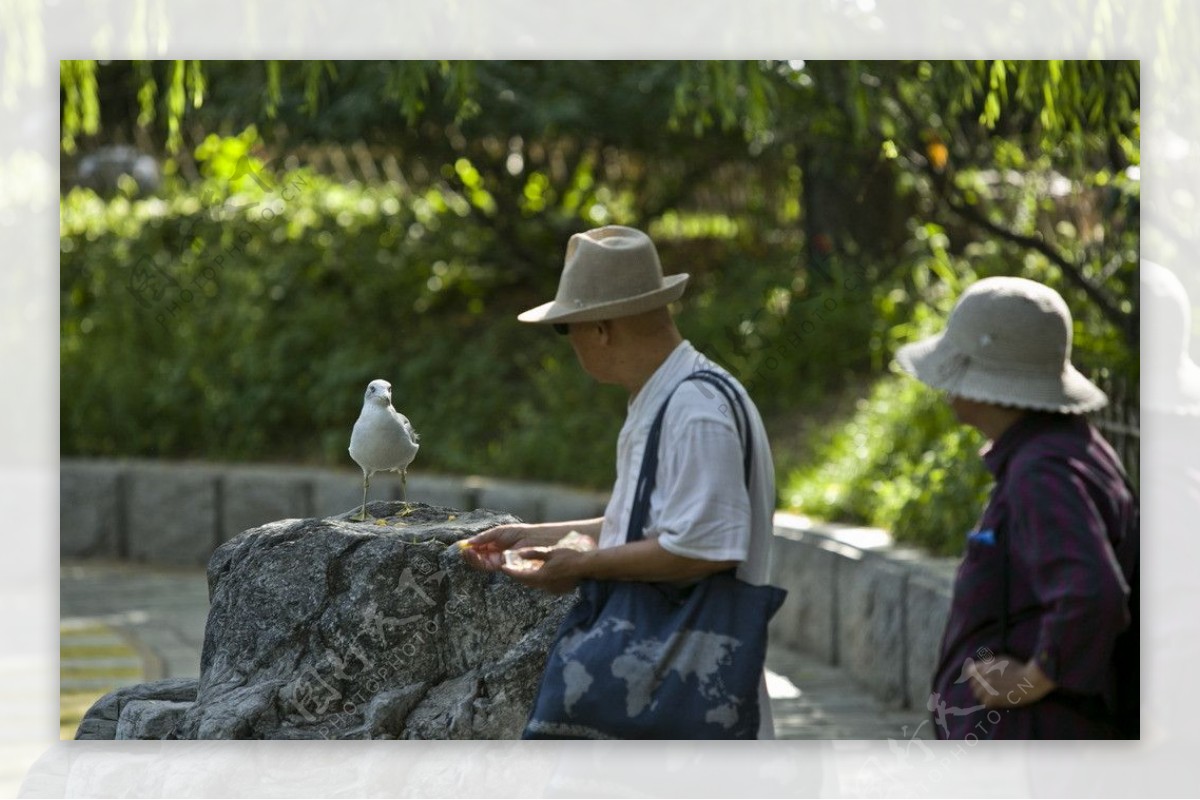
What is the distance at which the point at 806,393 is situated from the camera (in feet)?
26.6

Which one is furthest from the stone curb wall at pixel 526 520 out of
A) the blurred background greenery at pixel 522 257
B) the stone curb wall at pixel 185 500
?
the blurred background greenery at pixel 522 257

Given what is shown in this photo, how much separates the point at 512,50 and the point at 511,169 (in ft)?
12.0

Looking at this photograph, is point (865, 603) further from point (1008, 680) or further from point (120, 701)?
point (1008, 680)

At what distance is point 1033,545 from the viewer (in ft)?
8.64

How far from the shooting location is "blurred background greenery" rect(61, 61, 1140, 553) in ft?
23.0

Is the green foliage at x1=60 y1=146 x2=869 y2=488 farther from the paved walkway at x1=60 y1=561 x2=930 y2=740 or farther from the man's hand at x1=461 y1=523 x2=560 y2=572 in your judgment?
the man's hand at x1=461 y1=523 x2=560 y2=572

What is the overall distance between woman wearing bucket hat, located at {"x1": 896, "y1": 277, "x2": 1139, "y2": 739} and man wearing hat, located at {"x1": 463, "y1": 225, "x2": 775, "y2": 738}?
0.37m

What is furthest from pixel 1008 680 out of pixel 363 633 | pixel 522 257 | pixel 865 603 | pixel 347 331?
pixel 347 331

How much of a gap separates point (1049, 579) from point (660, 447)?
2.39 ft

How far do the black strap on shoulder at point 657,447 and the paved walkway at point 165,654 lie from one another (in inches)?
95.5

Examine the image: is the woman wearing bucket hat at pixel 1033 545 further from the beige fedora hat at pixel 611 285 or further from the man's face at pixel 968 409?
the beige fedora hat at pixel 611 285

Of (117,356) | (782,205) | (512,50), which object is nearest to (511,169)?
(782,205)

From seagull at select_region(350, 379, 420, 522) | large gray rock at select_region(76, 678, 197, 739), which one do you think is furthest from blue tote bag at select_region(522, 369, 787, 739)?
A: large gray rock at select_region(76, 678, 197, 739)

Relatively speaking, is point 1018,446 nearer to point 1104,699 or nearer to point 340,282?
point 1104,699
